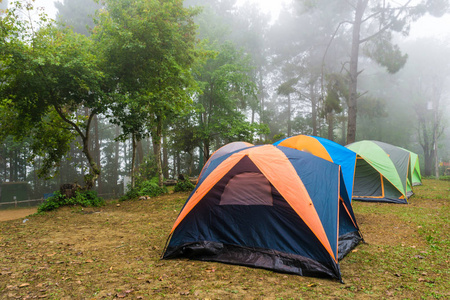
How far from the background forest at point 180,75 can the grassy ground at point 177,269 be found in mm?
4307

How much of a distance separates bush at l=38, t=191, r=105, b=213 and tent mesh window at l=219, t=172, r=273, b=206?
256 inches

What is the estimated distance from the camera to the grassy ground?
2.84 metres

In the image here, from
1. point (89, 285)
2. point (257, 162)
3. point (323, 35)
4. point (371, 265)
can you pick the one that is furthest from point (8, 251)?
point (323, 35)

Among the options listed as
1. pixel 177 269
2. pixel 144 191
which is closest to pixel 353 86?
pixel 144 191

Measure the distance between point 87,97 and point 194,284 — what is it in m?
7.42

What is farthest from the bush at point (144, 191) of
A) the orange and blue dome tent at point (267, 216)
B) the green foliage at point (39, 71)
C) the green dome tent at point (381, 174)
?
the green dome tent at point (381, 174)

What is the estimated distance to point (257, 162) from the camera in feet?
12.7

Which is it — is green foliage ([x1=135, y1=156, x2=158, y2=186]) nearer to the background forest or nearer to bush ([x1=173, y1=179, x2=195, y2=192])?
the background forest

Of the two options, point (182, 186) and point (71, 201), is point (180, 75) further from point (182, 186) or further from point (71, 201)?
point (71, 201)

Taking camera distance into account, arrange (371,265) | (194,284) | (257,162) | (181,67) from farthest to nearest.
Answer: (181,67)
(257,162)
(371,265)
(194,284)

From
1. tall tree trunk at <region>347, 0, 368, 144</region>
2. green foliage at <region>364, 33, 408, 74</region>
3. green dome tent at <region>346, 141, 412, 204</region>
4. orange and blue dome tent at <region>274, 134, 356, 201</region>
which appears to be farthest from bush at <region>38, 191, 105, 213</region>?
green foliage at <region>364, 33, 408, 74</region>

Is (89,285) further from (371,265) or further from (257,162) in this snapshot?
(371,265)

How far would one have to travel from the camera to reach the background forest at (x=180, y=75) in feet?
25.1

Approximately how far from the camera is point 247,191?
417 centimetres
